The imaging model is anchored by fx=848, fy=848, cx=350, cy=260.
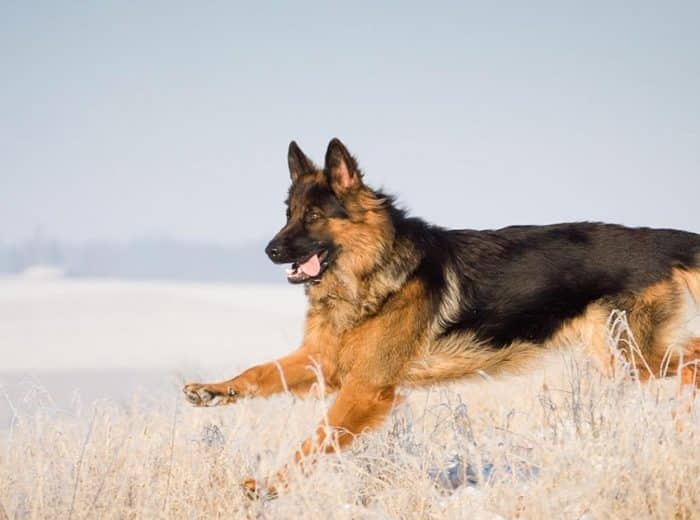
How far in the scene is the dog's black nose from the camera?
6.86m

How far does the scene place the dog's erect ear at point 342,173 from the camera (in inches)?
278

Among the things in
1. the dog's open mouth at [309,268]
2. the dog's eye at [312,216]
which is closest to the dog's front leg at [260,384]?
the dog's open mouth at [309,268]

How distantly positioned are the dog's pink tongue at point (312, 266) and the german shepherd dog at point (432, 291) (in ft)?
0.05

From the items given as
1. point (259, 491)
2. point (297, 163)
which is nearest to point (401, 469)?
point (259, 491)

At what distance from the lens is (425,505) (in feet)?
17.2

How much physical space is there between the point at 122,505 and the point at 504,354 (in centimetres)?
330

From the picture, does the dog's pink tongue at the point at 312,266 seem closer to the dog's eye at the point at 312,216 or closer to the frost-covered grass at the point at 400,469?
the dog's eye at the point at 312,216

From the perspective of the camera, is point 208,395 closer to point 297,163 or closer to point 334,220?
point 334,220

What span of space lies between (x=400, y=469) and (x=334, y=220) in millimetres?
2408

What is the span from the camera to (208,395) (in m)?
6.34

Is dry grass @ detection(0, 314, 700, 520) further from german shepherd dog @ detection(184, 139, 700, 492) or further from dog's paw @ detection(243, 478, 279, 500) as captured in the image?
german shepherd dog @ detection(184, 139, 700, 492)

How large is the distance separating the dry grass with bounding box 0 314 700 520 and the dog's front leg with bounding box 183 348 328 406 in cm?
30

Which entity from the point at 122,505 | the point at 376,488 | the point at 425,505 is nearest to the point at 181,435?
the point at 122,505

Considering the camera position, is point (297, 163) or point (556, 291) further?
point (297, 163)
